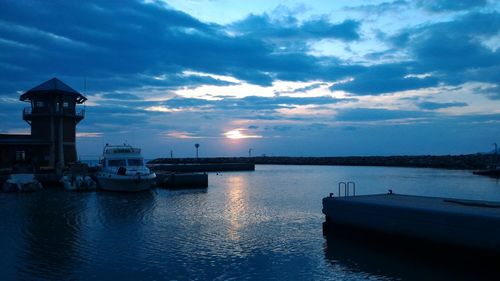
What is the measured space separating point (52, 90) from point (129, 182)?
63.2 feet

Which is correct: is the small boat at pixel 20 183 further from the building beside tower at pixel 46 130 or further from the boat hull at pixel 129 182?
the building beside tower at pixel 46 130

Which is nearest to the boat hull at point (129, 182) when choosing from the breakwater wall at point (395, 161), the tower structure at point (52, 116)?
the tower structure at point (52, 116)

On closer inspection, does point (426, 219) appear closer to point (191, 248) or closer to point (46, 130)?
point (191, 248)

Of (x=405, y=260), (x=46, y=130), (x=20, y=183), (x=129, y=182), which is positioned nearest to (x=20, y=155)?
(x=46, y=130)

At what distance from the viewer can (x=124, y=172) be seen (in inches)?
1602

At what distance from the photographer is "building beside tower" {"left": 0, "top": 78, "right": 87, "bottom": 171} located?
171ft

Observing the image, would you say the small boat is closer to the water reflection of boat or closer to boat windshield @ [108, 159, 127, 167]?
boat windshield @ [108, 159, 127, 167]

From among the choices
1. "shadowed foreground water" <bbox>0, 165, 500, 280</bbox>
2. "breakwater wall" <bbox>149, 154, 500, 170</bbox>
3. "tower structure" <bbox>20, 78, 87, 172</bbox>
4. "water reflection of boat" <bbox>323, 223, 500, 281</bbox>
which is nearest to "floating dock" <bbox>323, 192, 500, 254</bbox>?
"water reflection of boat" <bbox>323, 223, 500, 281</bbox>

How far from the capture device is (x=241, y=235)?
20.2m

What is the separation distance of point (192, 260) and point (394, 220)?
26.0 feet

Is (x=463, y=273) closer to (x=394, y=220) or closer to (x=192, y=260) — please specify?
(x=394, y=220)

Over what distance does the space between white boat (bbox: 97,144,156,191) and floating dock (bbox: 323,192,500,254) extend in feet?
77.5

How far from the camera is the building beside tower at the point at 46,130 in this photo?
171 ft

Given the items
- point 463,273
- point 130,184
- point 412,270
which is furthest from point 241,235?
point 130,184
